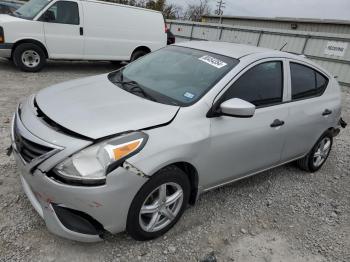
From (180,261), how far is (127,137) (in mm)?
1102

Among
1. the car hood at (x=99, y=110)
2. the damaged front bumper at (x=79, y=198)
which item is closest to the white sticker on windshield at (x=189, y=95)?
the car hood at (x=99, y=110)

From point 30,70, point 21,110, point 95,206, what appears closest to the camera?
point 95,206

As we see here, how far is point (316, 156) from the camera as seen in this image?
427 cm

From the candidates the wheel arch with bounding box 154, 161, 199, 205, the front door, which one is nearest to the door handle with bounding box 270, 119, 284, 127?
the front door

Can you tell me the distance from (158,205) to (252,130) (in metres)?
1.16

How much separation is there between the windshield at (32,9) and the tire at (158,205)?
6853 millimetres

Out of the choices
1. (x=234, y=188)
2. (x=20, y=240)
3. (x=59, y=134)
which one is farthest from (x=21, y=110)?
(x=234, y=188)

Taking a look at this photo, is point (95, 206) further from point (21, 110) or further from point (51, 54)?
point (51, 54)

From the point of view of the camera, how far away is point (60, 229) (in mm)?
2244

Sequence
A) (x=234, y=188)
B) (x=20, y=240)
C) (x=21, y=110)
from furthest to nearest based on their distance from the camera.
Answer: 1. (x=234, y=188)
2. (x=21, y=110)
3. (x=20, y=240)

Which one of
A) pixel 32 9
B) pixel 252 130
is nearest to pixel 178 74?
pixel 252 130

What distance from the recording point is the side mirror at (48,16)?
7.69 metres

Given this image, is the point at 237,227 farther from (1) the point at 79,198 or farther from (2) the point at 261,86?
(1) the point at 79,198

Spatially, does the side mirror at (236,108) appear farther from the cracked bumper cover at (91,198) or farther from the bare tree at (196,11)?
the bare tree at (196,11)
